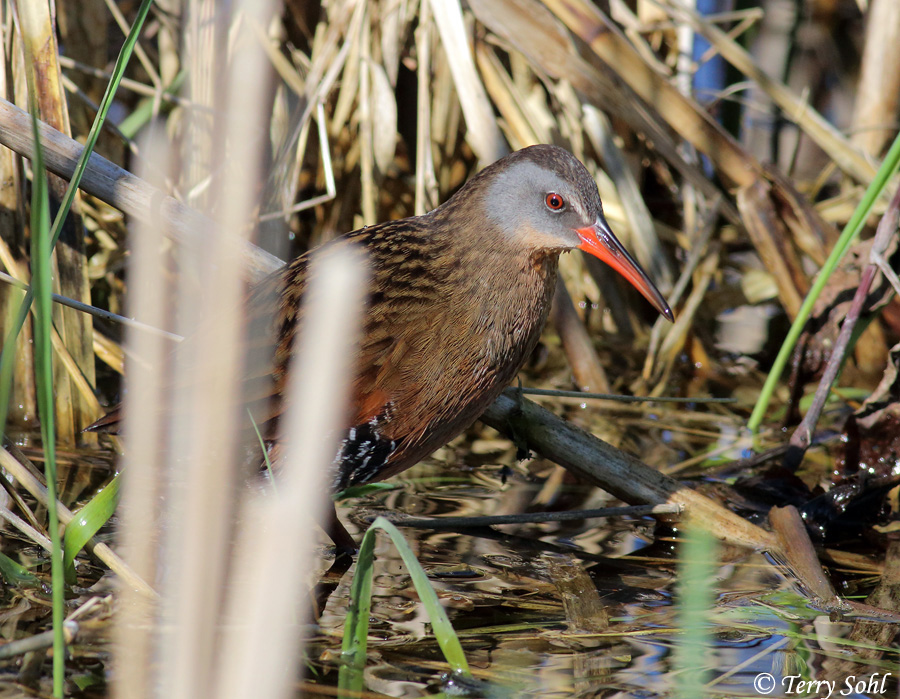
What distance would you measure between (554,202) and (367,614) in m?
1.20

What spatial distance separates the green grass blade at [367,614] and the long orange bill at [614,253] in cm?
111

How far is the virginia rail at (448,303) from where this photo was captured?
237 centimetres

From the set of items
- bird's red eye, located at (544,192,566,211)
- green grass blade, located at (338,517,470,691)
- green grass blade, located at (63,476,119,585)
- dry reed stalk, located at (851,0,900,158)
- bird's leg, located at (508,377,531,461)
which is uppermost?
dry reed stalk, located at (851,0,900,158)

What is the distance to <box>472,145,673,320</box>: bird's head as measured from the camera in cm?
256

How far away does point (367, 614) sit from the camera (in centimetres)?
178

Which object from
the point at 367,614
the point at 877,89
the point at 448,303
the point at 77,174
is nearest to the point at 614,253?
the point at 448,303

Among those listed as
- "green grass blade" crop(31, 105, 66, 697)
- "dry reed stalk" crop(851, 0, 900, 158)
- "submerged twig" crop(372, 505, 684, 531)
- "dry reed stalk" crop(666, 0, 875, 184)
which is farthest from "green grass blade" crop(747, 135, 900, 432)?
"green grass blade" crop(31, 105, 66, 697)

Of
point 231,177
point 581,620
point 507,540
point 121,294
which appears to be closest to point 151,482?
point 231,177

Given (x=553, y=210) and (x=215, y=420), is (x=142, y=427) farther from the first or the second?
(x=553, y=210)

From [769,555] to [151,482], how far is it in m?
1.66

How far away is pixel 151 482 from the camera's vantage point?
1525 millimetres

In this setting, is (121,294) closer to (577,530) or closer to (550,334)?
(550,334)

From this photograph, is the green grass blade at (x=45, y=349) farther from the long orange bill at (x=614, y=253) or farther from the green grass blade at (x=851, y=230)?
the green grass blade at (x=851, y=230)

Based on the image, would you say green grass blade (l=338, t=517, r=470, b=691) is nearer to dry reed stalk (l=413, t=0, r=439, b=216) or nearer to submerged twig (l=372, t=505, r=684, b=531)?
submerged twig (l=372, t=505, r=684, b=531)
